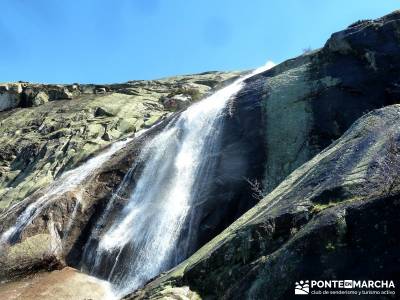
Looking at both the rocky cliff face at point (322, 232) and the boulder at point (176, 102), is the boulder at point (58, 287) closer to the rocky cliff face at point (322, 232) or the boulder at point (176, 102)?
the rocky cliff face at point (322, 232)

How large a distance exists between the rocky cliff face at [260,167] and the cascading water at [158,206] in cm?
80

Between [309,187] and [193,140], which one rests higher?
[193,140]

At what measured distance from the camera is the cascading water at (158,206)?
23609 mm

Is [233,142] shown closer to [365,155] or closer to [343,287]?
[365,155]

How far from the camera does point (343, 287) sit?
8789 mm

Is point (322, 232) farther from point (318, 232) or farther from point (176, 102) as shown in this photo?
point (176, 102)

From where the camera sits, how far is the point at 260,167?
2530cm

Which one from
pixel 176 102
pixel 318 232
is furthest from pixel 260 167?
pixel 176 102

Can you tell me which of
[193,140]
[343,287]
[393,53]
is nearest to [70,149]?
[193,140]

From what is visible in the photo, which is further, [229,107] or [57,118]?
[57,118]

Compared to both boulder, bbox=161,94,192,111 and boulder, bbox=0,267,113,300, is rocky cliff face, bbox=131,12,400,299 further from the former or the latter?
boulder, bbox=161,94,192,111

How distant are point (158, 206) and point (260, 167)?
17.1ft

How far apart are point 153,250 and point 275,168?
639 centimetres

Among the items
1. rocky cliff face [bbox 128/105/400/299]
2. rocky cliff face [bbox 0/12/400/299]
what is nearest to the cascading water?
rocky cliff face [bbox 0/12/400/299]
